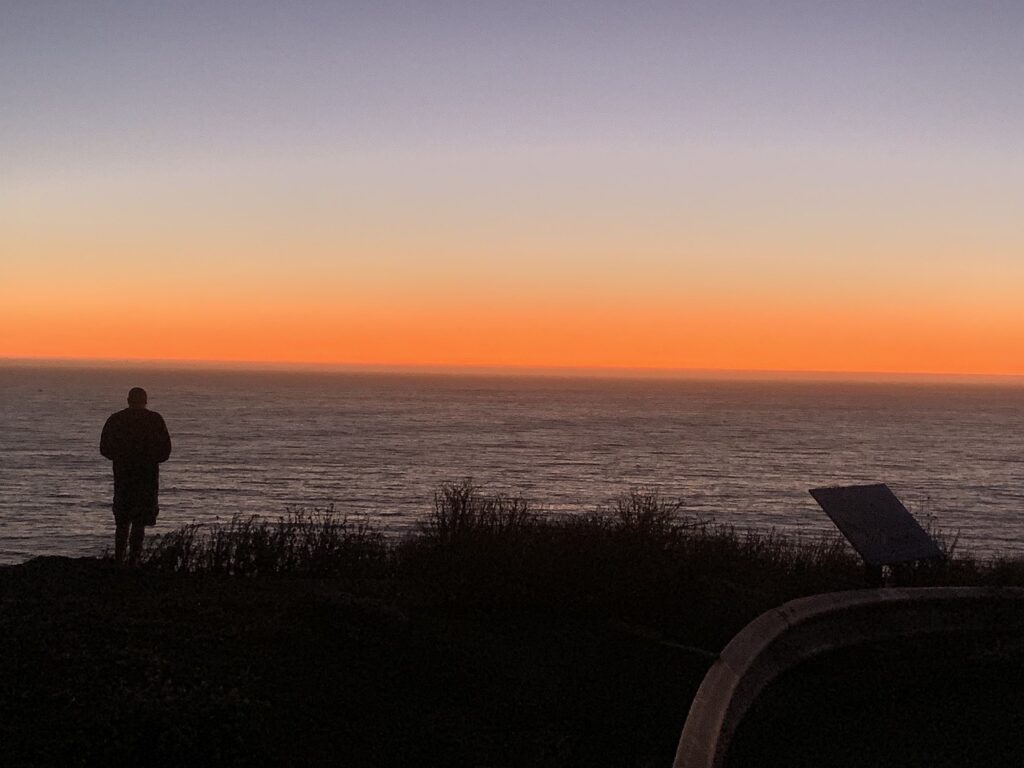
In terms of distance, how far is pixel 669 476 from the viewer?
5266cm

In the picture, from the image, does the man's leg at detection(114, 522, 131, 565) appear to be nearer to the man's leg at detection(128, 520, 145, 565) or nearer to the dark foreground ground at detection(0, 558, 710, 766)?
the man's leg at detection(128, 520, 145, 565)

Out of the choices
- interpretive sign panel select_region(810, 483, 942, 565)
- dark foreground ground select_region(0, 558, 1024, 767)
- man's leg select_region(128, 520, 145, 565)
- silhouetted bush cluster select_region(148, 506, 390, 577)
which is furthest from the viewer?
man's leg select_region(128, 520, 145, 565)

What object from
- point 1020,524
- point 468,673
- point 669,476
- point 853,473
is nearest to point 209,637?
point 468,673

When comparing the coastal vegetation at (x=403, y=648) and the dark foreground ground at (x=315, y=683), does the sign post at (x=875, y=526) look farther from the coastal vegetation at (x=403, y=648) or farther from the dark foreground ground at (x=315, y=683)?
the dark foreground ground at (x=315, y=683)

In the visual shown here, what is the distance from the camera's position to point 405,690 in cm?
569

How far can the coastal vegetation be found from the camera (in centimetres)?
478

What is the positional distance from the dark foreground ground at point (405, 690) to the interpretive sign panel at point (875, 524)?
Result: 99 cm

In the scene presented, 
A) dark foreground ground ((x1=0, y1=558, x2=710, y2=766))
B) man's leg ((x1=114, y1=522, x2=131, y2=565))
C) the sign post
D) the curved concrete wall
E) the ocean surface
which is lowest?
the ocean surface

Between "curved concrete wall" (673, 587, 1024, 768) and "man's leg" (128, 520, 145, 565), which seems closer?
"curved concrete wall" (673, 587, 1024, 768)

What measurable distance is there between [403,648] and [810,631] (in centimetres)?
232

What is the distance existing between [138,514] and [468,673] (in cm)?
610

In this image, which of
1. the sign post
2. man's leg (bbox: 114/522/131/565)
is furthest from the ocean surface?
the sign post

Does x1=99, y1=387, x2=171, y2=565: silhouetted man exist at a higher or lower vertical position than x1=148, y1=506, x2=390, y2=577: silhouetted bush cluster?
higher

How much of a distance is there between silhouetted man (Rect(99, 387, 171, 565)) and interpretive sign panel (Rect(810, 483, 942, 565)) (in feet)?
22.0
